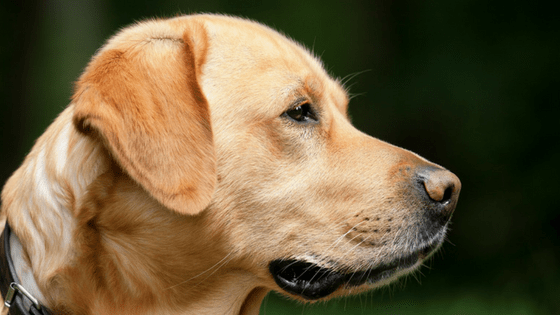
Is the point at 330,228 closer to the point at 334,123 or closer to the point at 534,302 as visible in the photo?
the point at 334,123

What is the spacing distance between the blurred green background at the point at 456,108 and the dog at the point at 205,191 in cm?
276

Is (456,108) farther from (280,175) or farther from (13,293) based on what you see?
(13,293)

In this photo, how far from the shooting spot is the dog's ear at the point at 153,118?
7.20 ft

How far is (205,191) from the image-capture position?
2336 millimetres

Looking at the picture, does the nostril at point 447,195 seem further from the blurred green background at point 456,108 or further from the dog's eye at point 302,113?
A: the blurred green background at point 456,108

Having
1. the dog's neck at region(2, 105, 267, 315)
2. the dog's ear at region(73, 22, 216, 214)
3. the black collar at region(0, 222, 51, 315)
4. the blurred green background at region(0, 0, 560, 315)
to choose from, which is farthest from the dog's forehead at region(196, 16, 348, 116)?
the blurred green background at region(0, 0, 560, 315)

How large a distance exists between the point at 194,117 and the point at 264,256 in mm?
759

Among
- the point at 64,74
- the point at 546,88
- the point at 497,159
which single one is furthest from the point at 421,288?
the point at 64,74

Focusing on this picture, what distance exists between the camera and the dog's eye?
2670 millimetres

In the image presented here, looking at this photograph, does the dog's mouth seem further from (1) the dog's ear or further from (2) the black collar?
(2) the black collar

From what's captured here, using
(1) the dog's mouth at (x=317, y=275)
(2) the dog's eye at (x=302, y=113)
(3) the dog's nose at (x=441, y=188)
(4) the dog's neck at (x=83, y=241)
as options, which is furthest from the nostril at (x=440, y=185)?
(4) the dog's neck at (x=83, y=241)

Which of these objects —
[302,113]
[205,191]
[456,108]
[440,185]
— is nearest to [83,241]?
[205,191]

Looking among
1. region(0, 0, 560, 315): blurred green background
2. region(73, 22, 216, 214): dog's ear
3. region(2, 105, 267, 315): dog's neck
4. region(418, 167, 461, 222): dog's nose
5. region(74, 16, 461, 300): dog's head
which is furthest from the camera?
region(0, 0, 560, 315): blurred green background

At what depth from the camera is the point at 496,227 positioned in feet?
20.7
